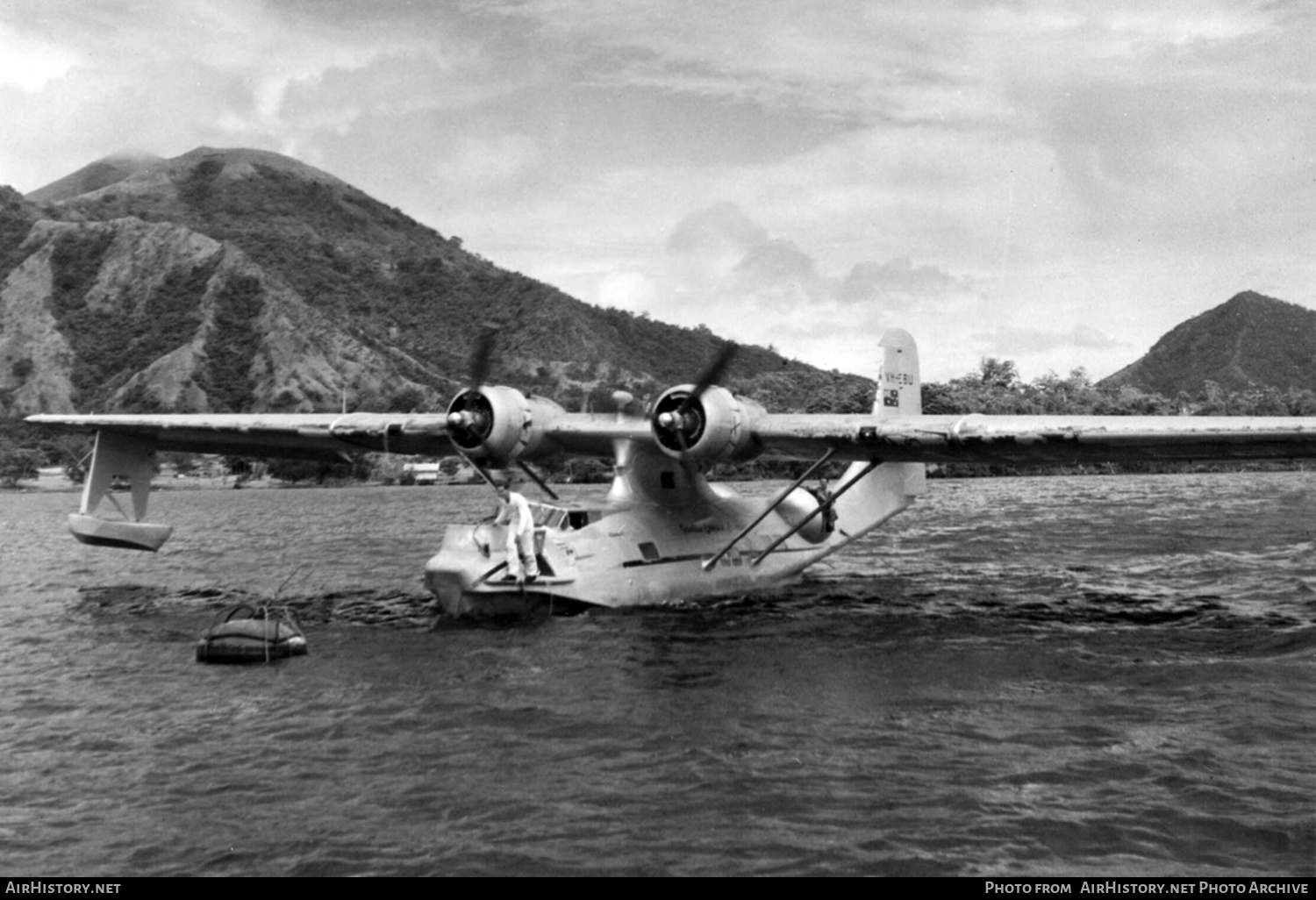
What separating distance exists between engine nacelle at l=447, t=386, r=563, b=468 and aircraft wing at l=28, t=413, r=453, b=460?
3.13 ft

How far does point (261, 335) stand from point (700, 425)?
134m

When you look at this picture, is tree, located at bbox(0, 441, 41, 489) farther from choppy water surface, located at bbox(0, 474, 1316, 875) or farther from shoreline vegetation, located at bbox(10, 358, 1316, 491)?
choppy water surface, located at bbox(0, 474, 1316, 875)

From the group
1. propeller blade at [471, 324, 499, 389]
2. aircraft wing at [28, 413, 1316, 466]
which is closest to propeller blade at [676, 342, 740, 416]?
aircraft wing at [28, 413, 1316, 466]

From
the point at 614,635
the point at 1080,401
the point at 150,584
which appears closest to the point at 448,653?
the point at 614,635

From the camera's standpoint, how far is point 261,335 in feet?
466

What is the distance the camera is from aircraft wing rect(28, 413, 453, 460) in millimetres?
21500

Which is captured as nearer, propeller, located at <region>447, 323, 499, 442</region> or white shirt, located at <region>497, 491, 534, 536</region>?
white shirt, located at <region>497, 491, 534, 536</region>

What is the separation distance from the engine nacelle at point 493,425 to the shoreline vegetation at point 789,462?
72118mm

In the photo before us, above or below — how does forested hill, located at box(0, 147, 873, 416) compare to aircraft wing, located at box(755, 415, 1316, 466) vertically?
above

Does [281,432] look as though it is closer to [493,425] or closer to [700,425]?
[493,425]

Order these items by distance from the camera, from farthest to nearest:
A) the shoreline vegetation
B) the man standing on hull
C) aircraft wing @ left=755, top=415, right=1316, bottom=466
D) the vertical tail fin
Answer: the shoreline vegetation, the vertical tail fin, the man standing on hull, aircraft wing @ left=755, top=415, right=1316, bottom=466

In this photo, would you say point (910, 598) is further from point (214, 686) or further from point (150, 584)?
point (150, 584)

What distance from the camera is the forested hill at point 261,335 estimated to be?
13000cm

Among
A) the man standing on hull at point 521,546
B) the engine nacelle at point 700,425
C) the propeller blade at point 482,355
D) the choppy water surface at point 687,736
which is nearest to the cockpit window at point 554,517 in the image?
the man standing on hull at point 521,546
